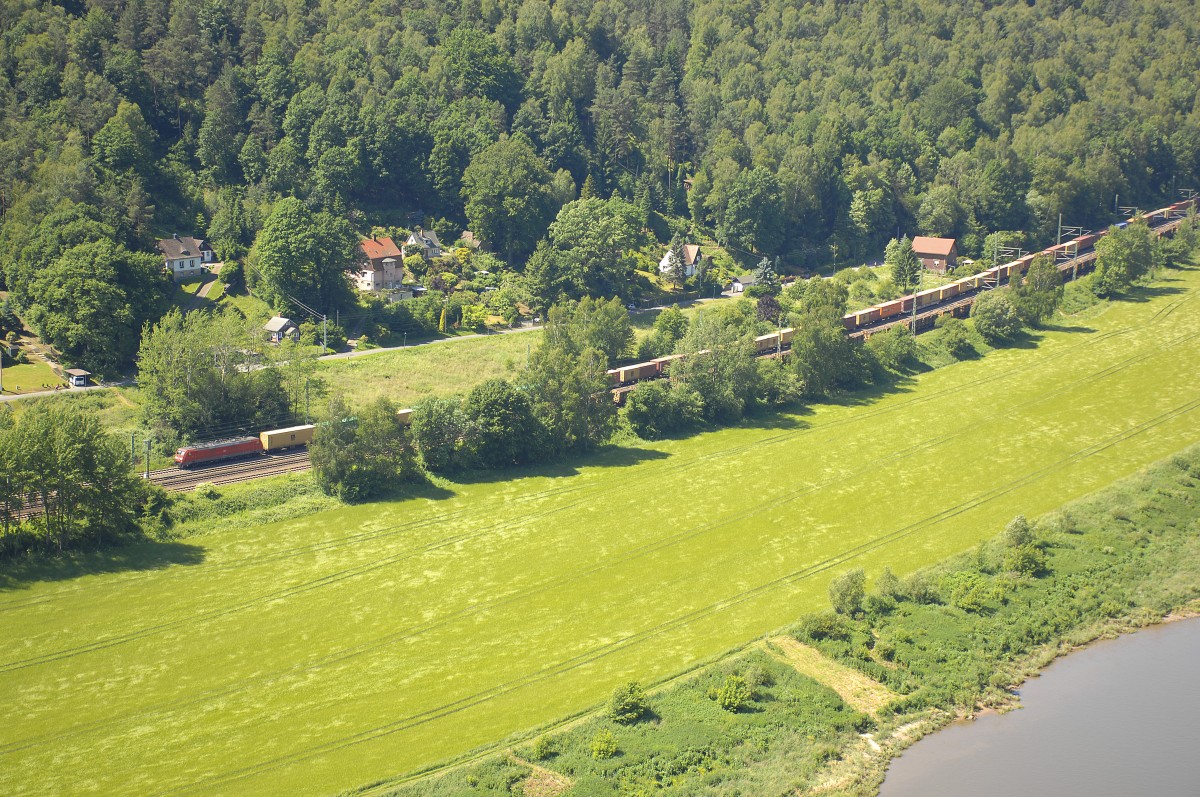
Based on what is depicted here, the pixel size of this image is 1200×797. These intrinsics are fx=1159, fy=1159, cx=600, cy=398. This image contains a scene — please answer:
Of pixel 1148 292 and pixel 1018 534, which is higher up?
pixel 1148 292

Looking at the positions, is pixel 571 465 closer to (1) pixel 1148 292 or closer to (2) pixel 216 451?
(2) pixel 216 451

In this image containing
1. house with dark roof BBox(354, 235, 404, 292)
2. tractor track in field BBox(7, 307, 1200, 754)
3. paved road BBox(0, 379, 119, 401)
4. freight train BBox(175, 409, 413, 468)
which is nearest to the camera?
tractor track in field BBox(7, 307, 1200, 754)

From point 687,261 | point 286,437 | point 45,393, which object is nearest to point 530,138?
point 687,261

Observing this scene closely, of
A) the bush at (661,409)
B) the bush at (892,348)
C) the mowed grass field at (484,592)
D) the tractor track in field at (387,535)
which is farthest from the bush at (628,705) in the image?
the bush at (892,348)

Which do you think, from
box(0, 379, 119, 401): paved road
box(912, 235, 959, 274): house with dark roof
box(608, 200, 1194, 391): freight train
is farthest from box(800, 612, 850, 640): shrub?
box(912, 235, 959, 274): house with dark roof

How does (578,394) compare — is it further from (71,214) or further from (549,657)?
(71,214)

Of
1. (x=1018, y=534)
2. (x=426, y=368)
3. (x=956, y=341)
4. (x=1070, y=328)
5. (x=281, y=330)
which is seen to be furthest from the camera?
(x=1070, y=328)

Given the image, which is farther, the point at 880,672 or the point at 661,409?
the point at 661,409

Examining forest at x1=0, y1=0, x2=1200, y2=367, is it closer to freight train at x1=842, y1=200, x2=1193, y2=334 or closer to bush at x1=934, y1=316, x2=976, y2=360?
freight train at x1=842, y1=200, x2=1193, y2=334
